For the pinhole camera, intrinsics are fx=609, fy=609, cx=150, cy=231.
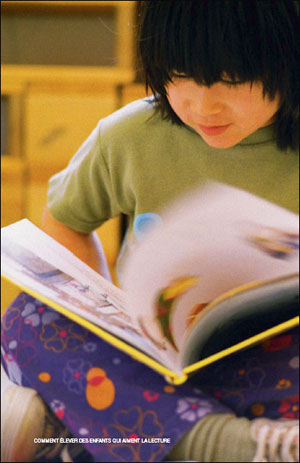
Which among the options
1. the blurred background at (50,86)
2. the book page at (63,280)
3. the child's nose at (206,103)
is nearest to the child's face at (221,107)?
the child's nose at (206,103)

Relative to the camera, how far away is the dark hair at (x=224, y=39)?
35 centimetres

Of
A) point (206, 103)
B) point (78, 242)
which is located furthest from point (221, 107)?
point (78, 242)

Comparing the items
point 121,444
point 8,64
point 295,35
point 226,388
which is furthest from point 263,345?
point 8,64

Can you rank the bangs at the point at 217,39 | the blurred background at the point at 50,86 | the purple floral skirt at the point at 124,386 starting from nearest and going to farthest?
the bangs at the point at 217,39
the purple floral skirt at the point at 124,386
the blurred background at the point at 50,86

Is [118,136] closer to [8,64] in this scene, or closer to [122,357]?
[122,357]

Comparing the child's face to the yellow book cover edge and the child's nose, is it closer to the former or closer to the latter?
Result: the child's nose

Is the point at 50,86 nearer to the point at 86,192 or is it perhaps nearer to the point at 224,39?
the point at 86,192

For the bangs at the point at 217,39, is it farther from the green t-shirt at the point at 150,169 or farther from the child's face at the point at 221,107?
the green t-shirt at the point at 150,169

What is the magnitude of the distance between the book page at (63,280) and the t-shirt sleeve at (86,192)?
146 mm

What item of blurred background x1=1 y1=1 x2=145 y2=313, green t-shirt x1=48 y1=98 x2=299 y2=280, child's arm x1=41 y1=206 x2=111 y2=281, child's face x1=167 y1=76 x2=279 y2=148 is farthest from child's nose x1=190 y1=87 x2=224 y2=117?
blurred background x1=1 y1=1 x2=145 y2=313

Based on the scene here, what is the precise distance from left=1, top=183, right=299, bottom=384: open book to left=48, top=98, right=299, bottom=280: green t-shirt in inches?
2.9

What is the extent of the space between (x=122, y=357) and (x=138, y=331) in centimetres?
10

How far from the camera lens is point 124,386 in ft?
1.69

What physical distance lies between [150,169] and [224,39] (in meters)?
0.20
